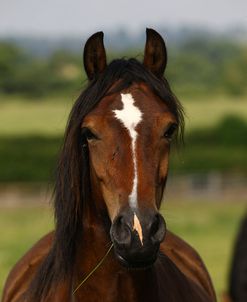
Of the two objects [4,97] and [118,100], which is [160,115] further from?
[4,97]

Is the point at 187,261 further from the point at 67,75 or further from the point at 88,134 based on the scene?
the point at 67,75

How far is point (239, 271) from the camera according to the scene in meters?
10.4

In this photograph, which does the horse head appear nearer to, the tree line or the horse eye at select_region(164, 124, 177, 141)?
the horse eye at select_region(164, 124, 177, 141)

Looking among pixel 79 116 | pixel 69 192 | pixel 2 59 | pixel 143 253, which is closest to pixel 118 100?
pixel 79 116

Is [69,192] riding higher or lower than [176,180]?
higher

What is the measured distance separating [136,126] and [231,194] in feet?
103

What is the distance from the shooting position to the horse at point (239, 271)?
1026cm

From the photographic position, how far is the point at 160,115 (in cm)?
476

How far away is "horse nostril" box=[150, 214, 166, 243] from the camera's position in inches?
170

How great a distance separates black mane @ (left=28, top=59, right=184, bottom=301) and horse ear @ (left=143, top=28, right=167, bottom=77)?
8 centimetres

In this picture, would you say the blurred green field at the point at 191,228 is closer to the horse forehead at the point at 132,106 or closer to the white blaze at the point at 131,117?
the horse forehead at the point at 132,106

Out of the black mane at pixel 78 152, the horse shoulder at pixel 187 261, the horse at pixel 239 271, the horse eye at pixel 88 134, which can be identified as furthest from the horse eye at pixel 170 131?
the horse at pixel 239 271

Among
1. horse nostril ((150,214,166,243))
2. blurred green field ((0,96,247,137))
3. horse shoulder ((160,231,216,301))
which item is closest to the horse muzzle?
horse nostril ((150,214,166,243))

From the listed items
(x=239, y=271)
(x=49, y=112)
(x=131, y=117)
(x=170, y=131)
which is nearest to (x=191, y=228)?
(x=49, y=112)
